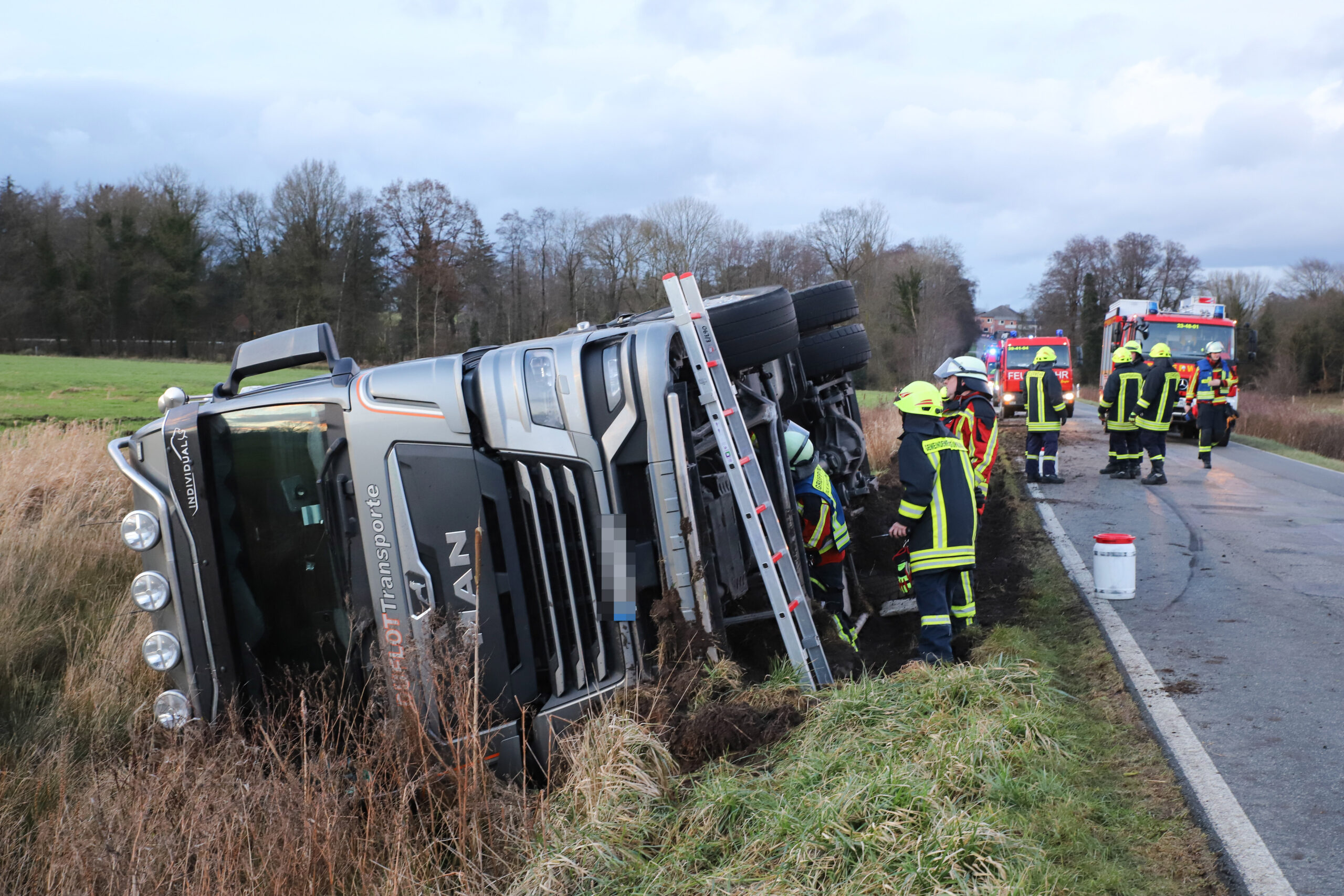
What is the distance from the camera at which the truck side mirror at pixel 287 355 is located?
383 cm

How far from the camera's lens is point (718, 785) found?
322 centimetres

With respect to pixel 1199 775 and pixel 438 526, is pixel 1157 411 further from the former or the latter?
pixel 438 526

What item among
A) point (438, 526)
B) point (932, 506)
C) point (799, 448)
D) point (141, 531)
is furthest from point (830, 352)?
point (141, 531)

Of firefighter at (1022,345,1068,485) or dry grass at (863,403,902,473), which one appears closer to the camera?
firefighter at (1022,345,1068,485)

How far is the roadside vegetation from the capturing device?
2795 millimetres

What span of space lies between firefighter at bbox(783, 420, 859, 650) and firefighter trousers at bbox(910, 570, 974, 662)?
0.42 meters

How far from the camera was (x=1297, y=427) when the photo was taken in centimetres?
2120

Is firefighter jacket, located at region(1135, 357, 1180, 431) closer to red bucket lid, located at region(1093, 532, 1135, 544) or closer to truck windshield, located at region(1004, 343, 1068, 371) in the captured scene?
red bucket lid, located at region(1093, 532, 1135, 544)

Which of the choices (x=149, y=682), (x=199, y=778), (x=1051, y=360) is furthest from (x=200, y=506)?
(x=1051, y=360)

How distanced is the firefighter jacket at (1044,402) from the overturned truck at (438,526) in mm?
8781

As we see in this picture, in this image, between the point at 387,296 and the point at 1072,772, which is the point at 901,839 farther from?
the point at 387,296

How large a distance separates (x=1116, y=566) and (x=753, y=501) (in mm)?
3186

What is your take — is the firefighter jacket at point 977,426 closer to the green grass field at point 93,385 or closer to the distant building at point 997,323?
the green grass field at point 93,385

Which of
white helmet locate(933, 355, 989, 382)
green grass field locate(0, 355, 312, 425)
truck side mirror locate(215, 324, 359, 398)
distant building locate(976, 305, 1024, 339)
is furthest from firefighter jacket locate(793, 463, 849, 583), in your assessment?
distant building locate(976, 305, 1024, 339)
